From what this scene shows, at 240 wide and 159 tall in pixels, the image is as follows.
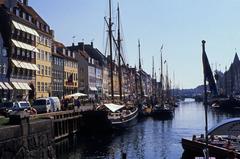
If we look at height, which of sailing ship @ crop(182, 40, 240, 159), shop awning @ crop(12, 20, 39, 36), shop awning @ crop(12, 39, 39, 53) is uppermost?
shop awning @ crop(12, 20, 39, 36)

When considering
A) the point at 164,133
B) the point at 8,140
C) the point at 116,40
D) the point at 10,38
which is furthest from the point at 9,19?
the point at 8,140

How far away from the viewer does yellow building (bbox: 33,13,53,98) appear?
9896 cm

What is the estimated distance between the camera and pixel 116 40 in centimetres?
8319

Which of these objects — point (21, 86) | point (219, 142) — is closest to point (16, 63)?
point (21, 86)

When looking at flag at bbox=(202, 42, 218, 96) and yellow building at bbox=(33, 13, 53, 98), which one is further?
yellow building at bbox=(33, 13, 53, 98)

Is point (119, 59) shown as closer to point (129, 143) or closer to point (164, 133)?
point (164, 133)

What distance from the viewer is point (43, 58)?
103 metres

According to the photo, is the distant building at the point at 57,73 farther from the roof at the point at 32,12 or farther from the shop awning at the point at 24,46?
the shop awning at the point at 24,46

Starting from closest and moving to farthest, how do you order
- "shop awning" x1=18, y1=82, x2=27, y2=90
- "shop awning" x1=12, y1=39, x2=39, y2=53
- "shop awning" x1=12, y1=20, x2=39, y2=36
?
"shop awning" x1=12, y1=39, x2=39, y2=53, "shop awning" x1=12, y1=20, x2=39, y2=36, "shop awning" x1=18, y1=82, x2=27, y2=90

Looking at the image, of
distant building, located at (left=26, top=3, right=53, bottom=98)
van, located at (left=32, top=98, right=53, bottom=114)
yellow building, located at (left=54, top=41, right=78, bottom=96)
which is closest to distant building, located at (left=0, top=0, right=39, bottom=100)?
distant building, located at (left=26, top=3, right=53, bottom=98)

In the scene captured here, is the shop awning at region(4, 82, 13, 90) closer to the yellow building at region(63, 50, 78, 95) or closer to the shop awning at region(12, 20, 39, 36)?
the shop awning at region(12, 20, 39, 36)

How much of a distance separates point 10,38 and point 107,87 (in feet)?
331

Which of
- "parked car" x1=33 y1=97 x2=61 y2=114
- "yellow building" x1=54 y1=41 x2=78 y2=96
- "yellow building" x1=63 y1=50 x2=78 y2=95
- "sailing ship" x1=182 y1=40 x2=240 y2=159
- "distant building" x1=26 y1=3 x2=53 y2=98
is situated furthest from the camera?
"yellow building" x1=63 y1=50 x2=78 y2=95

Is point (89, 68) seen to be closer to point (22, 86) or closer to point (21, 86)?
point (22, 86)
